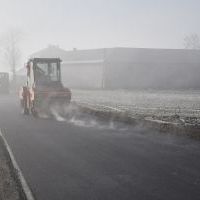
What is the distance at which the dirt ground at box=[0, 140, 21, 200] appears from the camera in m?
7.49

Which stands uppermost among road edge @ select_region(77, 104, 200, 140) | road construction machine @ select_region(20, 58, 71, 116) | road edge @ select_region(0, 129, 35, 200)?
road construction machine @ select_region(20, 58, 71, 116)

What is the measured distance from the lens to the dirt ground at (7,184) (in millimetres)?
7490

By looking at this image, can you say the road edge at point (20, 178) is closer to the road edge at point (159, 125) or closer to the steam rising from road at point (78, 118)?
the road edge at point (159, 125)

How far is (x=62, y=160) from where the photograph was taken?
35.1ft

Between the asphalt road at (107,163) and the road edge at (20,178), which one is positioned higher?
the asphalt road at (107,163)

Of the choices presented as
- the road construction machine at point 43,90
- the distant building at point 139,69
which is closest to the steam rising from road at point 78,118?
the road construction machine at point 43,90

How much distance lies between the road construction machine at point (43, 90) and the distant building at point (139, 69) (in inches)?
1514

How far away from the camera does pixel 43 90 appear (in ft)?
72.6

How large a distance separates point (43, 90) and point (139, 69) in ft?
142

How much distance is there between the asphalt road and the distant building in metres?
47.1

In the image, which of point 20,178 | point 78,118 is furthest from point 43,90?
point 20,178

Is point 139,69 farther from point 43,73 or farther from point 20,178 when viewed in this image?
point 20,178

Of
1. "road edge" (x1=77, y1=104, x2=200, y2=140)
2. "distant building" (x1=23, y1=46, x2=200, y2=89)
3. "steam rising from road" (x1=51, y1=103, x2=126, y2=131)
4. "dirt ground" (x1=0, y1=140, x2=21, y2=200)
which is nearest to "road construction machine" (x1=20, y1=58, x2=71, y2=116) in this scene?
"steam rising from road" (x1=51, y1=103, x2=126, y2=131)

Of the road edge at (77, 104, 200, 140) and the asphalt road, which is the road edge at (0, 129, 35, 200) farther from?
the road edge at (77, 104, 200, 140)
